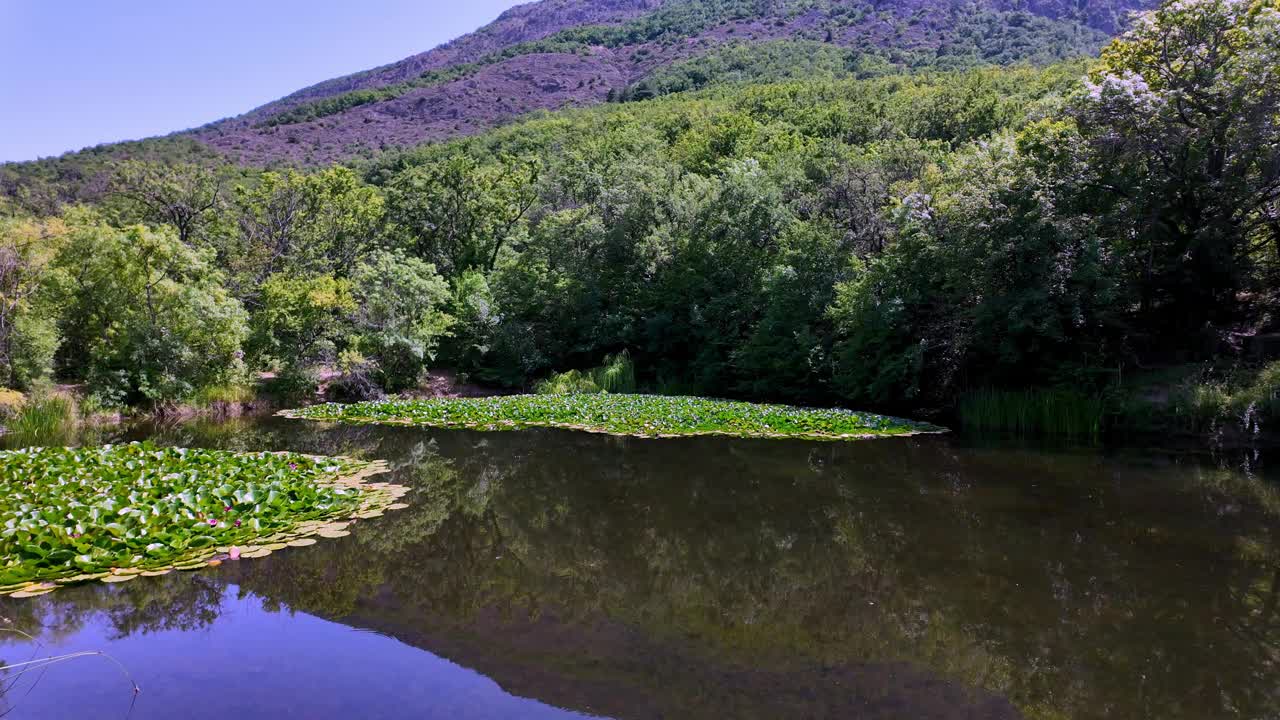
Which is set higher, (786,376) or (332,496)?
(332,496)

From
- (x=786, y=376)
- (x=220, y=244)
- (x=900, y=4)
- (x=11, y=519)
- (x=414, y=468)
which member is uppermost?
(x=900, y=4)

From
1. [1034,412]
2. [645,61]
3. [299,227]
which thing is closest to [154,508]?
[1034,412]

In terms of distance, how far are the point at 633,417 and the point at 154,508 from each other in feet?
39.0

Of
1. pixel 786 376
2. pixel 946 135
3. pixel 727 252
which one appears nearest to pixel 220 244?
pixel 727 252

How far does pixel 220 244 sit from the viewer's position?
37.0 metres

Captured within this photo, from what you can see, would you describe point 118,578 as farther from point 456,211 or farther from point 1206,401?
point 456,211

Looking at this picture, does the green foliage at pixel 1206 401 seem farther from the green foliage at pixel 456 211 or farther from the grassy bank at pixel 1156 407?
the green foliage at pixel 456 211

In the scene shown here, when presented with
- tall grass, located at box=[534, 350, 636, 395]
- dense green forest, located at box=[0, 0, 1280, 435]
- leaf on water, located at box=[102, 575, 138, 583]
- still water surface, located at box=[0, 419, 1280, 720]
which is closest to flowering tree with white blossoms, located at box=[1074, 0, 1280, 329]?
dense green forest, located at box=[0, 0, 1280, 435]

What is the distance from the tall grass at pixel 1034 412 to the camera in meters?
18.4

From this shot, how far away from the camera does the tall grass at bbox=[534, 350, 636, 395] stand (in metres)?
28.9

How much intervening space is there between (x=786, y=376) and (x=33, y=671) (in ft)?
75.0

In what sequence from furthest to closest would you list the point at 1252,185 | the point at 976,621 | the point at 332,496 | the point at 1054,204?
the point at 1054,204 → the point at 1252,185 → the point at 332,496 → the point at 976,621

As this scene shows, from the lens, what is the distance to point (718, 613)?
7195 mm

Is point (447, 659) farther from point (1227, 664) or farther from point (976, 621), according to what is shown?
point (1227, 664)
